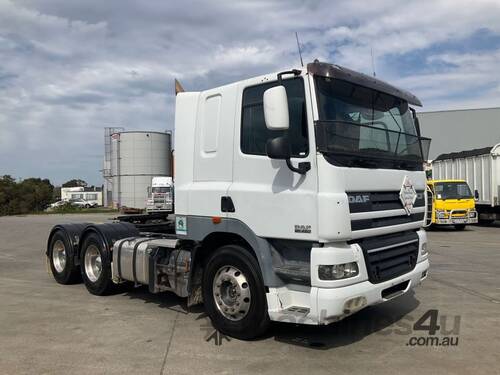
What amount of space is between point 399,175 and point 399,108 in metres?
0.93

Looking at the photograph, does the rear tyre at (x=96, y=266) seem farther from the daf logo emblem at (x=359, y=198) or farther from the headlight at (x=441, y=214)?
the headlight at (x=441, y=214)

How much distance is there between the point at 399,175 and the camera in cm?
562

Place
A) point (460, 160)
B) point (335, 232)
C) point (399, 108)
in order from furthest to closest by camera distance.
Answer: point (460, 160) < point (399, 108) < point (335, 232)

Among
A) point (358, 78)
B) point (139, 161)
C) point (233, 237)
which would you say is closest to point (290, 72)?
point (358, 78)

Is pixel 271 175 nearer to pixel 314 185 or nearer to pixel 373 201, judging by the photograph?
pixel 314 185

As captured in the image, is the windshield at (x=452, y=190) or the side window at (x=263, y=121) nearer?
the side window at (x=263, y=121)

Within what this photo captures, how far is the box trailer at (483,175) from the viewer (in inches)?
802

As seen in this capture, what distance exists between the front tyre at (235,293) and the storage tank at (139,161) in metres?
41.3

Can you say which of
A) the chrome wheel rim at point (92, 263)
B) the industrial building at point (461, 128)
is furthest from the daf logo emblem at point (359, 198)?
the industrial building at point (461, 128)

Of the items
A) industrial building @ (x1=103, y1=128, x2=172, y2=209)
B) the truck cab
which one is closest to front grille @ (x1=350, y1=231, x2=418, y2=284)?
the truck cab

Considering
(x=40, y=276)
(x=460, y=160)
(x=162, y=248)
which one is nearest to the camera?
(x=162, y=248)

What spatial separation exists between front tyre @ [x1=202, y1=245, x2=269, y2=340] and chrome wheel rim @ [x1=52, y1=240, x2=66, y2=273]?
14.4 ft

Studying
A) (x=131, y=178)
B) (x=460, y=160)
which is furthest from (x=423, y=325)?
(x=131, y=178)

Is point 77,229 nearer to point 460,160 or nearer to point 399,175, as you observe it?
point 399,175
